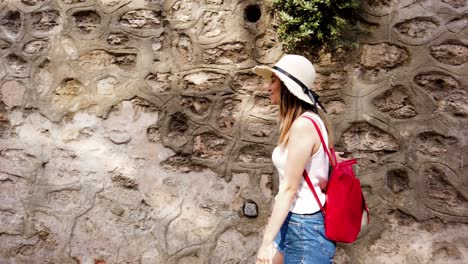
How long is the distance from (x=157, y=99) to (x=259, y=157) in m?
0.75

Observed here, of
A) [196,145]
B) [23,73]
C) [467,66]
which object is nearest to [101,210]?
[196,145]

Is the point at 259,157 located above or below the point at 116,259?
above

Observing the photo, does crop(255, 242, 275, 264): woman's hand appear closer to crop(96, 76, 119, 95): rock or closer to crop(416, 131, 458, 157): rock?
crop(416, 131, 458, 157): rock

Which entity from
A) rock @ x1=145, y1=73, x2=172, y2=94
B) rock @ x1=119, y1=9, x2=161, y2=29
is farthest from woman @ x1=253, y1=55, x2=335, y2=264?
rock @ x1=119, y1=9, x2=161, y2=29

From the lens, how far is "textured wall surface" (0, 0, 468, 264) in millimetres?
2529

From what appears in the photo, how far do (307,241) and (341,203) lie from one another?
21 cm

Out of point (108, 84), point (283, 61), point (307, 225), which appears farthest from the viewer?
point (108, 84)

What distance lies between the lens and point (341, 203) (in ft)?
5.96

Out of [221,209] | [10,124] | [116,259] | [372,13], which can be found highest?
[372,13]

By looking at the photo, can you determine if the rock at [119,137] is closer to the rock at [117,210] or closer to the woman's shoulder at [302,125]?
the rock at [117,210]

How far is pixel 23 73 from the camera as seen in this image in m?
3.06

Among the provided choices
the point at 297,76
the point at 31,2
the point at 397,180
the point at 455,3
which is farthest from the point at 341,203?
the point at 31,2

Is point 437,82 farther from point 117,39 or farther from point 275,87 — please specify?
point 117,39

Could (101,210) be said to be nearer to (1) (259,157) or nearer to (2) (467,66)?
(1) (259,157)
